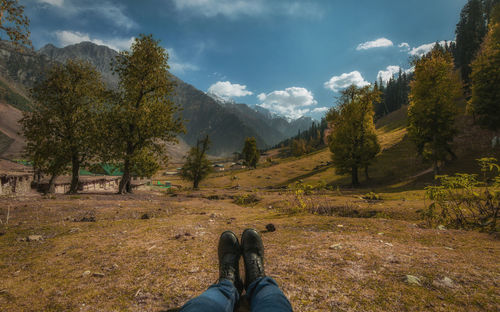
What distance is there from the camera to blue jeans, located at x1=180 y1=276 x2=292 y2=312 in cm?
233

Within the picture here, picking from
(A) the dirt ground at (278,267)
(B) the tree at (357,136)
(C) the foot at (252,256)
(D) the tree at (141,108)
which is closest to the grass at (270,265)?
(A) the dirt ground at (278,267)

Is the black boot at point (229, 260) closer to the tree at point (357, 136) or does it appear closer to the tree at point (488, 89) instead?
the tree at point (357, 136)

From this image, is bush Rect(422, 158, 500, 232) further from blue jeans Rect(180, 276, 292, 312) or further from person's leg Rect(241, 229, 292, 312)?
blue jeans Rect(180, 276, 292, 312)

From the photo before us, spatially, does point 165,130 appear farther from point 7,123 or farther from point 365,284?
point 7,123

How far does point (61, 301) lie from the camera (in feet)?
8.71

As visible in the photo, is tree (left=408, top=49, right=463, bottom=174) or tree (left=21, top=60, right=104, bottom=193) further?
tree (left=408, top=49, right=463, bottom=174)

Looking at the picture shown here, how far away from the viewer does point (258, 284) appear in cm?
288

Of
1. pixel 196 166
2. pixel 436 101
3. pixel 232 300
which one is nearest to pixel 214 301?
pixel 232 300

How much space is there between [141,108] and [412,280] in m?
19.2

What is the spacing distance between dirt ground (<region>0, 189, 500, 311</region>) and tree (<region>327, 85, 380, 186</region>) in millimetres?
24947

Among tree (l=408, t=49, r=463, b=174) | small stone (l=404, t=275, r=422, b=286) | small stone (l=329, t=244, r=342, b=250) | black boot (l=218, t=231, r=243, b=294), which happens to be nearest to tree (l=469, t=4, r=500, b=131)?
tree (l=408, t=49, r=463, b=174)

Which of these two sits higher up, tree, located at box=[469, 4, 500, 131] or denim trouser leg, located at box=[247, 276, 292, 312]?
tree, located at box=[469, 4, 500, 131]

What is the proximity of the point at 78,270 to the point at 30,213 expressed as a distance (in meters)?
6.65

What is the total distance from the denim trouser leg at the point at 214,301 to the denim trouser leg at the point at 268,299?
291 millimetres
